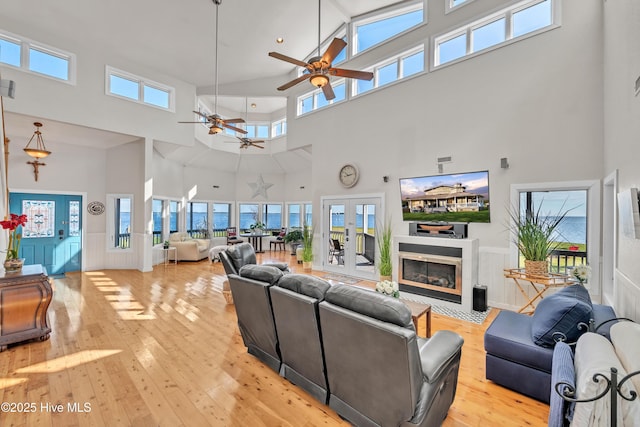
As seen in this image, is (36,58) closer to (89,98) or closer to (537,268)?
(89,98)

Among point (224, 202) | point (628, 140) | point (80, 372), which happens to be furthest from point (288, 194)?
point (628, 140)

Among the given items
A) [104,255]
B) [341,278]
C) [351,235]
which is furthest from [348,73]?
[104,255]

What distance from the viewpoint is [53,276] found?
661cm

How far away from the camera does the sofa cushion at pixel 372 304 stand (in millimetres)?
1642

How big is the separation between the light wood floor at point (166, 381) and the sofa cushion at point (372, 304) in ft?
3.14

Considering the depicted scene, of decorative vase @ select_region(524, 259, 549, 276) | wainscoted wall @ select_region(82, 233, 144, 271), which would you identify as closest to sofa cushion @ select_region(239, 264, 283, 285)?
decorative vase @ select_region(524, 259, 549, 276)

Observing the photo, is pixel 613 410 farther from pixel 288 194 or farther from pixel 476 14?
pixel 288 194

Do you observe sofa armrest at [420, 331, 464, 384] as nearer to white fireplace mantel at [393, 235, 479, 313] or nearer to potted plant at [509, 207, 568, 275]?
potted plant at [509, 207, 568, 275]

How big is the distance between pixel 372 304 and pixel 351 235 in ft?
16.3

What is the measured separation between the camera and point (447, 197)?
4977 millimetres

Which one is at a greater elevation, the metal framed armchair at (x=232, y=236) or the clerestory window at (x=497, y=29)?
the clerestory window at (x=497, y=29)

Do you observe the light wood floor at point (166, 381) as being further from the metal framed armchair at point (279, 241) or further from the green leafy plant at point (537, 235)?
the metal framed armchair at point (279, 241)

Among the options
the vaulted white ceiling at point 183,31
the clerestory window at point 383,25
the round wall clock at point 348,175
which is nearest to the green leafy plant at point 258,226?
the vaulted white ceiling at point 183,31

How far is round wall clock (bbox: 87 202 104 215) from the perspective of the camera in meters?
7.37
